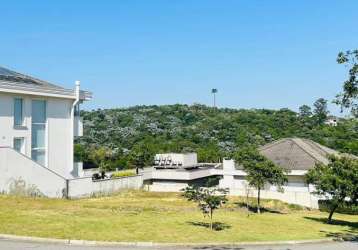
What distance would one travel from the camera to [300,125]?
107 metres

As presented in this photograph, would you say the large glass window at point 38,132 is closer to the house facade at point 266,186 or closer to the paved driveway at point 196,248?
the house facade at point 266,186

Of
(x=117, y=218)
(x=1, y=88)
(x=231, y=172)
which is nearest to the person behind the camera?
(x=117, y=218)

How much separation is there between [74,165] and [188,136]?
6402cm

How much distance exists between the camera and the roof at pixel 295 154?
43125 mm

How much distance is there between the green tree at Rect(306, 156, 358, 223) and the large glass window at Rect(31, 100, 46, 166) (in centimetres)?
1884

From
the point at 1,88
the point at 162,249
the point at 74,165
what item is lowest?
the point at 162,249

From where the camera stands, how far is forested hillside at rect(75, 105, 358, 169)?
70.9 meters

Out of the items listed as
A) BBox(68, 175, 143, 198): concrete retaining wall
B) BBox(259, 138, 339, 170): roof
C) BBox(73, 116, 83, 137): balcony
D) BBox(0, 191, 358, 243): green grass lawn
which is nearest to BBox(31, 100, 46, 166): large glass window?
BBox(73, 116, 83, 137): balcony

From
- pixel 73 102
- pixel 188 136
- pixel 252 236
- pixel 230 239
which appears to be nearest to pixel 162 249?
pixel 230 239

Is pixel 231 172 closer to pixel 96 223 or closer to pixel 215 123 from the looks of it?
pixel 96 223

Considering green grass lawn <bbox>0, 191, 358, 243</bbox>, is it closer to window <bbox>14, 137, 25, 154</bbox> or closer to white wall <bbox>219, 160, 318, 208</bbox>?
window <bbox>14, 137, 25, 154</bbox>

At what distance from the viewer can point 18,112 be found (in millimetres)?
31766

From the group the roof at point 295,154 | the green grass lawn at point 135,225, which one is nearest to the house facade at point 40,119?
the green grass lawn at point 135,225

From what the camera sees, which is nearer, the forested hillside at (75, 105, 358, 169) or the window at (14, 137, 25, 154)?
the window at (14, 137, 25, 154)
